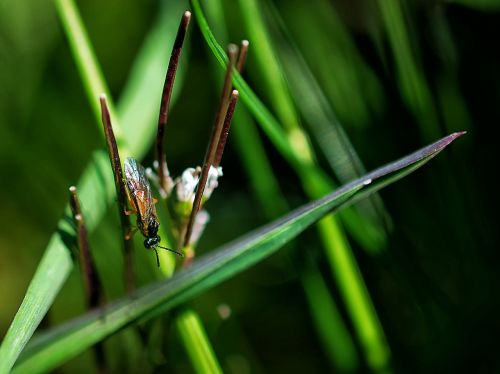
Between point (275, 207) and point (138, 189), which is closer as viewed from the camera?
point (138, 189)

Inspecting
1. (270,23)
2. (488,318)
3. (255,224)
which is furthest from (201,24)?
(255,224)

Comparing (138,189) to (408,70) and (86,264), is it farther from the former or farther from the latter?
(408,70)

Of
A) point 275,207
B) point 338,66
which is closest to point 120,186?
point 275,207

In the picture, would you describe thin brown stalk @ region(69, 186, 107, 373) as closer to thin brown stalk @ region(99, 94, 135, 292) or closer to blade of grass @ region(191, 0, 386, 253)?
thin brown stalk @ region(99, 94, 135, 292)

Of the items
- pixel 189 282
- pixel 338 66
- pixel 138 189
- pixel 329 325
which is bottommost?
pixel 329 325

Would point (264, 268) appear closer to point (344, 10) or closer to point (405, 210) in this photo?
point (405, 210)

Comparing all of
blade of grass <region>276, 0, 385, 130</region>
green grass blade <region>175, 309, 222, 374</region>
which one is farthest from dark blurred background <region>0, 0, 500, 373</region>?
green grass blade <region>175, 309, 222, 374</region>

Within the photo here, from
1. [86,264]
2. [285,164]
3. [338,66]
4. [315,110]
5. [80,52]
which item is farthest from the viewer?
[285,164]
